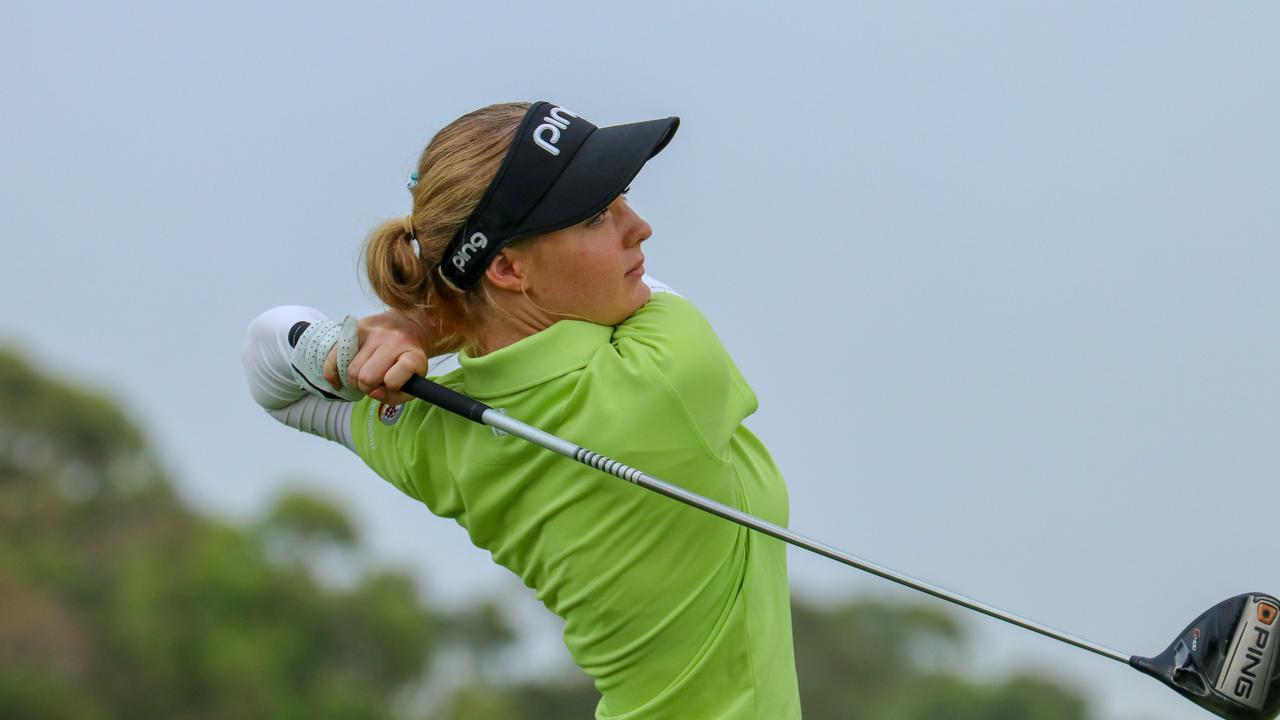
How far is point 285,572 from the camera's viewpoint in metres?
7.26

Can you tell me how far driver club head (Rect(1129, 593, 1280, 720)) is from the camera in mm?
1481

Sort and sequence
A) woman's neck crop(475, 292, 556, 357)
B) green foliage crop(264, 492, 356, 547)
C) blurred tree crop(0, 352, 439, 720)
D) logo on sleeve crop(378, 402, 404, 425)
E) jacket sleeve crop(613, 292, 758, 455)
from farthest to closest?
blurred tree crop(0, 352, 439, 720)
green foliage crop(264, 492, 356, 547)
logo on sleeve crop(378, 402, 404, 425)
woman's neck crop(475, 292, 556, 357)
jacket sleeve crop(613, 292, 758, 455)

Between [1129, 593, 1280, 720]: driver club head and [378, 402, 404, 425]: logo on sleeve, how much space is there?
82 cm

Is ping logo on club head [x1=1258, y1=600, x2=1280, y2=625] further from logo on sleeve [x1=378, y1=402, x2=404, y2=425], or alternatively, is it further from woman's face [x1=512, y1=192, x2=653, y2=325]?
logo on sleeve [x1=378, y1=402, x2=404, y2=425]

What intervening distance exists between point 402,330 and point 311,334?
0.32 ft

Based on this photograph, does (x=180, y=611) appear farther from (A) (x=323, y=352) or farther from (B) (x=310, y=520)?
A: (A) (x=323, y=352)

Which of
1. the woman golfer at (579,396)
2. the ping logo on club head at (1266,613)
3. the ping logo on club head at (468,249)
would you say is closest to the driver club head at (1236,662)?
the ping logo on club head at (1266,613)

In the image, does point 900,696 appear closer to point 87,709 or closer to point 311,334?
point 87,709

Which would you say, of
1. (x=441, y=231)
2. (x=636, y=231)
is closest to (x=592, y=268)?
(x=636, y=231)

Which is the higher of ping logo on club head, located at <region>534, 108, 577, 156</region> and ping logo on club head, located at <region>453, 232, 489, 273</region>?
ping logo on club head, located at <region>534, 108, 577, 156</region>

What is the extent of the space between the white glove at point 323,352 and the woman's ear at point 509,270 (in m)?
0.16

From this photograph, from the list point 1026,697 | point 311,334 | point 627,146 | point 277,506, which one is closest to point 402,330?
point 311,334

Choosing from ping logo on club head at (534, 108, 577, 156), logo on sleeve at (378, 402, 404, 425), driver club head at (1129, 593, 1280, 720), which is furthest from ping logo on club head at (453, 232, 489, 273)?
driver club head at (1129, 593, 1280, 720)

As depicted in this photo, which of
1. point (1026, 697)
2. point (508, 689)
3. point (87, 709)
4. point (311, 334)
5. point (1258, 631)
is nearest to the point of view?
point (1258, 631)
